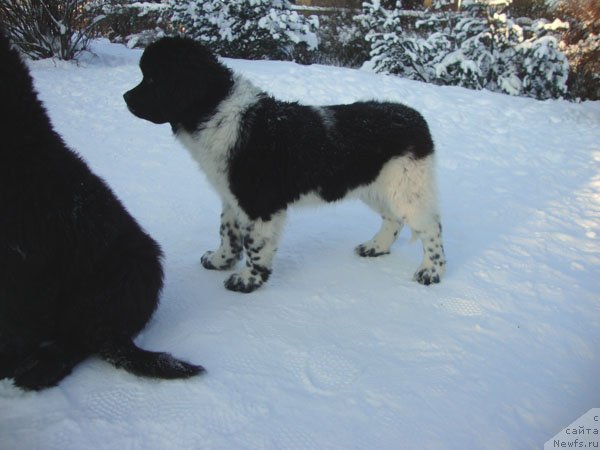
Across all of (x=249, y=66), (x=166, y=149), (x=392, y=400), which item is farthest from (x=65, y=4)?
(x=392, y=400)

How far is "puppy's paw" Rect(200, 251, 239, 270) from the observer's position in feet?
10.6

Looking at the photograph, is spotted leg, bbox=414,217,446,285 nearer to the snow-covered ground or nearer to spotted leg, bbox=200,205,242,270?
the snow-covered ground

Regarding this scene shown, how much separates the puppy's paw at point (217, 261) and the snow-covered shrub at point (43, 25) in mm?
6426

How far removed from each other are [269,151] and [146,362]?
1.42 metres

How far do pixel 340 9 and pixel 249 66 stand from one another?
16.1 feet

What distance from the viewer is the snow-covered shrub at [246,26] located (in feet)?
29.1

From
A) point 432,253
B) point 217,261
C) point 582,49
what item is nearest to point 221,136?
point 217,261

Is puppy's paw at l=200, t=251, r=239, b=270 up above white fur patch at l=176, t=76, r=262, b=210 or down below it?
below

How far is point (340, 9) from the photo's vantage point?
1154cm

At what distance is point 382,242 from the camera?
3.56 meters

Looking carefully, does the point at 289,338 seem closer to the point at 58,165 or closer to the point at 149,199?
the point at 58,165

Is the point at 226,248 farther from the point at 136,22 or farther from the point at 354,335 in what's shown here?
the point at 136,22

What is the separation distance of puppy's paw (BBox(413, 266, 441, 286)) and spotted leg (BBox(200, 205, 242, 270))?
126 cm

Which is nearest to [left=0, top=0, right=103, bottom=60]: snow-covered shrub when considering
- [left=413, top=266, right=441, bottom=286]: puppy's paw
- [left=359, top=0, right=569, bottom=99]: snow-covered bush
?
[left=359, top=0, right=569, bottom=99]: snow-covered bush
